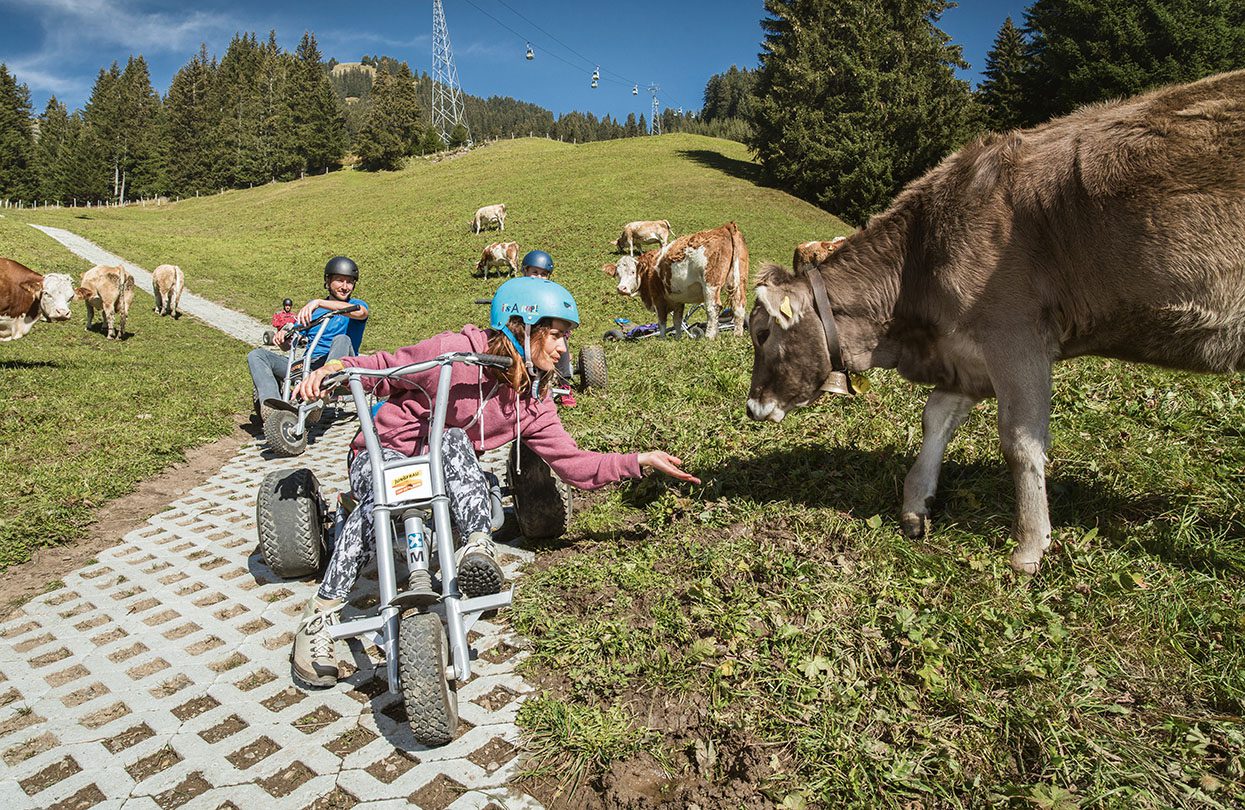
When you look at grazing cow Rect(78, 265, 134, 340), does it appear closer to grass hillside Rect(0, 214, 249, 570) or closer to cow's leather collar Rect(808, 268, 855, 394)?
grass hillside Rect(0, 214, 249, 570)

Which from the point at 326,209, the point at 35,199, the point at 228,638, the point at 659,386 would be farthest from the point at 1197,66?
the point at 35,199

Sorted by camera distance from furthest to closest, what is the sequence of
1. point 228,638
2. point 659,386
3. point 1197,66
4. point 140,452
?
point 1197,66, point 659,386, point 140,452, point 228,638

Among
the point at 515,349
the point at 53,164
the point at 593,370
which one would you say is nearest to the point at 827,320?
the point at 515,349

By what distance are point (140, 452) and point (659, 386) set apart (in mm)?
6286

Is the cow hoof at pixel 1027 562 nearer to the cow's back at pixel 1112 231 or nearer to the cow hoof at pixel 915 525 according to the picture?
the cow hoof at pixel 915 525

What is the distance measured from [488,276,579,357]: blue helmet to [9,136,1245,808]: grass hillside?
179cm

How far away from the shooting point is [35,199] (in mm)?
86062

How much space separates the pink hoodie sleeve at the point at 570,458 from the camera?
177 inches

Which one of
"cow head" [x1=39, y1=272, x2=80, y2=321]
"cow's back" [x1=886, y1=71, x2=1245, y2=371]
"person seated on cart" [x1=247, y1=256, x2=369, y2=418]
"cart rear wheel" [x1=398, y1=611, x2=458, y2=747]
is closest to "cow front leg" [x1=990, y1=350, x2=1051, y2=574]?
"cow's back" [x1=886, y1=71, x2=1245, y2=371]

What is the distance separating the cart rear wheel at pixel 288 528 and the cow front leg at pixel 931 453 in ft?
13.4

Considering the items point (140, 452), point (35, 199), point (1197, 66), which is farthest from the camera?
point (35, 199)

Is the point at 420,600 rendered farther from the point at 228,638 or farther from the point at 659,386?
the point at 659,386

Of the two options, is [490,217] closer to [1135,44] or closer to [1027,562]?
[1027,562]

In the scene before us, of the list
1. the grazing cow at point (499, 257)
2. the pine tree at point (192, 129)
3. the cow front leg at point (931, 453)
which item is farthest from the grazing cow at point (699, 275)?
the pine tree at point (192, 129)
